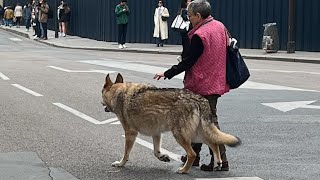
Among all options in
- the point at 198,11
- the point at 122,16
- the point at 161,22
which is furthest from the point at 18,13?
the point at 198,11

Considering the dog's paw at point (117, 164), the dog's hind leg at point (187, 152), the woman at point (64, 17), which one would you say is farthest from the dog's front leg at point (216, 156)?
the woman at point (64, 17)

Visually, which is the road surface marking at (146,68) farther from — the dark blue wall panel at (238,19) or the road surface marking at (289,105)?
the dark blue wall panel at (238,19)

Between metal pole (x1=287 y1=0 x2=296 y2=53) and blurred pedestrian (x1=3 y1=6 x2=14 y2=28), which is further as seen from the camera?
blurred pedestrian (x1=3 y1=6 x2=14 y2=28)

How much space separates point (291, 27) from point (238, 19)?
3963 millimetres

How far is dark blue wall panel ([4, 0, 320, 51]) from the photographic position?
24.9m

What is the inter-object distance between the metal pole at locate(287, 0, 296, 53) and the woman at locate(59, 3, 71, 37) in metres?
16.5

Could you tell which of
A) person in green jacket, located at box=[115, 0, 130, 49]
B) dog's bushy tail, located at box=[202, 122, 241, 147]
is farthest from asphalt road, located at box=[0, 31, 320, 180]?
person in green jacket, located at box=[115, 0, 130, 49]

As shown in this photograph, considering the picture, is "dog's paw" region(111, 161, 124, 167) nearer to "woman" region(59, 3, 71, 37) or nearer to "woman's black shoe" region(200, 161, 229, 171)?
"woman's black shoe" region(200, 161, 229, 171)

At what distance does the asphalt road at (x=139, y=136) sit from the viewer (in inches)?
293

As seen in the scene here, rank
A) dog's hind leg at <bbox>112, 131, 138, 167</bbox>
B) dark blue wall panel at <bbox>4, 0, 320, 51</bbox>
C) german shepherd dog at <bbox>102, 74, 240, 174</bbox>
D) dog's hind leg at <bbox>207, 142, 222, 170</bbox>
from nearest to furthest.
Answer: german shepherd dog at <bbox>102, 74, 240, 174</bbox> < dog's hind leg at <bbox>207, 142, 222, 170</bbox> < dog's hind leg at <bbox>112, 131, 138, 167</bbox> < dark blue wall panel at <bbox>4, 0, 320, 51</bbox>

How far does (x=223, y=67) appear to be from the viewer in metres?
7.17

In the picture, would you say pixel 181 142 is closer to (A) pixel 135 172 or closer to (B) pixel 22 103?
(A) pixel 135 172

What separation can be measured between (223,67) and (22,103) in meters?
6.27

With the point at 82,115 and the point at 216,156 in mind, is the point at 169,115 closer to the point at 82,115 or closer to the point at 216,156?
the point at 216,156
